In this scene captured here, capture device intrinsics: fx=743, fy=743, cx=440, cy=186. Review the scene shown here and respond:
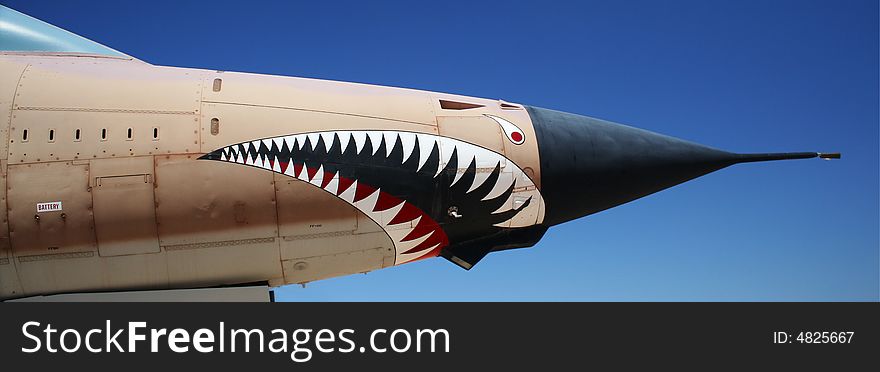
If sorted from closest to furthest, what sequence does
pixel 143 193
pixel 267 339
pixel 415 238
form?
pixel 267 339 → pixel 143 193 → pixel 415 238

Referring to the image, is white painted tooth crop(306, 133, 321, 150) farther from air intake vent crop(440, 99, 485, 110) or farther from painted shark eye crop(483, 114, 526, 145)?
painted shark eye crop(483, 114, 526, 145)

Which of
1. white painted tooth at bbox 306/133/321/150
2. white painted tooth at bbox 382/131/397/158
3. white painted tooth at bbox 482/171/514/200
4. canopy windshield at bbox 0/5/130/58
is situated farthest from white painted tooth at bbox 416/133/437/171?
canopy windshield at bbox 0/5/130/58

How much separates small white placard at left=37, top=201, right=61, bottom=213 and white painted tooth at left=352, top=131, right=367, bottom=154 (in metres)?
3.04

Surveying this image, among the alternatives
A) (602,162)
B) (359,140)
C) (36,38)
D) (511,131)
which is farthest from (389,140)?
(36,38)

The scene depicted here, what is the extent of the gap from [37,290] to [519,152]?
17.8 feet

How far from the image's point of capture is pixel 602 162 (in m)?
8.98

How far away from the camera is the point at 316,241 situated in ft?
26.7

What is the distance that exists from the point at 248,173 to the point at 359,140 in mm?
1234

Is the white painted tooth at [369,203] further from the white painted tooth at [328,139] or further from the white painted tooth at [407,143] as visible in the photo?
the white painted tooth at [328,139]

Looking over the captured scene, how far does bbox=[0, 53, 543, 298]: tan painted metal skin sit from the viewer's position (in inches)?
295

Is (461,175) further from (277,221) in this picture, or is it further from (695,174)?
(695,174)

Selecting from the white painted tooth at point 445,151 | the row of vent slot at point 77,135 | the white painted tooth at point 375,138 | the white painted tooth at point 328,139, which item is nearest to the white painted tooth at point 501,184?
the white painted tooth at point 445,151

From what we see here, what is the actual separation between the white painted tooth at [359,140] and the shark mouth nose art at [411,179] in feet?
0.04

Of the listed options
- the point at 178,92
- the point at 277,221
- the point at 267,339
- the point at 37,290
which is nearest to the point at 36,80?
the point at 178,92
